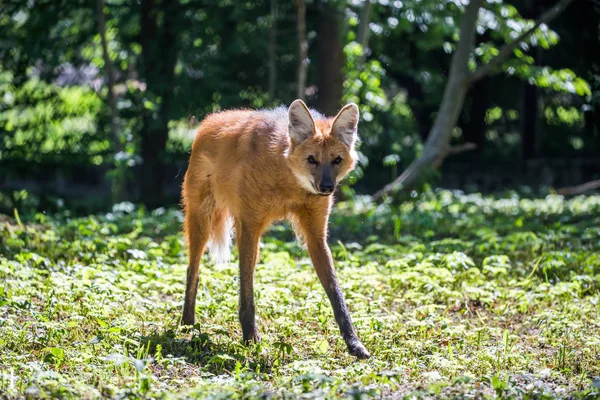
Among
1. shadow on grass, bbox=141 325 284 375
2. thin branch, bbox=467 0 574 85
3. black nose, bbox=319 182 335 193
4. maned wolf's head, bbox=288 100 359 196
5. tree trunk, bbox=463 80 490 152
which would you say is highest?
thin branch, bbox=467 0 574 85

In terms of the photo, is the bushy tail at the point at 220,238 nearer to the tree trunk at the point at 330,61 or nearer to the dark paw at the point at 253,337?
the dark paw at the point at 253,337

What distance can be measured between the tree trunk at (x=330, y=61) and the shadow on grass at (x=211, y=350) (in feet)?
18.8

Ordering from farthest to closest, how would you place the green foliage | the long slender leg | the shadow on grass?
the green foliage, the long slender leg, the shadow on grass

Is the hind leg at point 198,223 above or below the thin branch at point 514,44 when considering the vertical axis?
below

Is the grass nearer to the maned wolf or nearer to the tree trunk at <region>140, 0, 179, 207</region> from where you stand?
the maned wolf

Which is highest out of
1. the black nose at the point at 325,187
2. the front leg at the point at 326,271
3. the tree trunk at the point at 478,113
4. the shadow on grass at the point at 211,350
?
the tree trunk at the point at 478,113

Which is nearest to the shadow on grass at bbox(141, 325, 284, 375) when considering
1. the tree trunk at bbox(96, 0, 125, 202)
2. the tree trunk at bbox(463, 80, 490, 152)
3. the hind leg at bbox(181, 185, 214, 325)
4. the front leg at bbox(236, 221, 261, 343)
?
the front leg at bbox(236, 221, 261, 343)

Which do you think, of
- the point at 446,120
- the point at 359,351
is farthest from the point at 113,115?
the point at 359,351

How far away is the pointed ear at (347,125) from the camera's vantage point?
4.33 metres

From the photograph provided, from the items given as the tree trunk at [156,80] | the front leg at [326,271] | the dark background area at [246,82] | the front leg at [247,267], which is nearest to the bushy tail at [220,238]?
the front leg at [247,267]

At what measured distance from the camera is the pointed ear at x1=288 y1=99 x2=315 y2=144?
4.34 metres

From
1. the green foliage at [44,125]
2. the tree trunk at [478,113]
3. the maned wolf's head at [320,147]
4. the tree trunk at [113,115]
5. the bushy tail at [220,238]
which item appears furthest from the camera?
the tree trunk at [478,113]

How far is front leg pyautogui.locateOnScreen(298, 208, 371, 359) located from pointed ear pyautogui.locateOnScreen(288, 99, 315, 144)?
429 millimetres

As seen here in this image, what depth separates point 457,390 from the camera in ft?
10.6
